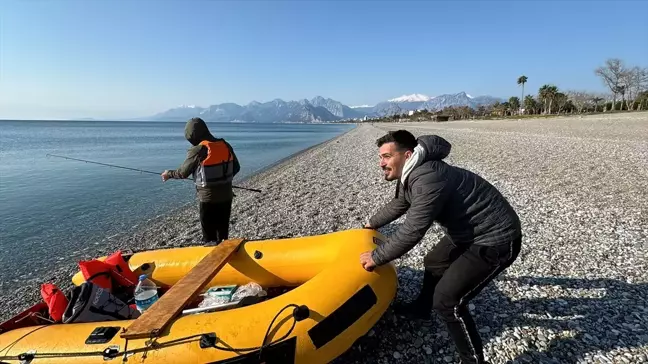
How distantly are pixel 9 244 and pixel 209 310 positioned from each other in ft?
27.1

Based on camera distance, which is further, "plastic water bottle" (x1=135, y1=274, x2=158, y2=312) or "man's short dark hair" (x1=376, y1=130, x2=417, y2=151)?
"plastic water bottle" (x1=135, y1=274, x2=158, y2=312)

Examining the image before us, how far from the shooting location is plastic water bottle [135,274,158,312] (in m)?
3.77

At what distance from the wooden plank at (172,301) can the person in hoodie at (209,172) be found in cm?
156

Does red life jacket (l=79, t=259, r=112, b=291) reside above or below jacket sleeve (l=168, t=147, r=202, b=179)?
below

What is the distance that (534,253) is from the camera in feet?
18.4

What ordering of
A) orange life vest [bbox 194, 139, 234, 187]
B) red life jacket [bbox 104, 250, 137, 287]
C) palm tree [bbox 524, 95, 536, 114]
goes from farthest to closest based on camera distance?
palm tree [bbox 524, 95, 536, 114]
orange life vest [bbox 194, 139, 234, 187]
red life jacket [bbox 104, 250, 137, 287]

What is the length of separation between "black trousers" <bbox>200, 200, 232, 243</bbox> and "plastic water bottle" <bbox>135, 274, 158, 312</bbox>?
1451 millimetres

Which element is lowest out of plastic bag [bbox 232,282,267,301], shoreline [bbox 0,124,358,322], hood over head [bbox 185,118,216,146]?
shoreline [bbox 0,124,358,322]

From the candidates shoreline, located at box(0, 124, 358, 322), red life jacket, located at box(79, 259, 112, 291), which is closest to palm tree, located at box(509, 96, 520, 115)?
shoreline, located at box(0, 124, 358, 322)

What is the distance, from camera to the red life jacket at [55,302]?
11.0 ft

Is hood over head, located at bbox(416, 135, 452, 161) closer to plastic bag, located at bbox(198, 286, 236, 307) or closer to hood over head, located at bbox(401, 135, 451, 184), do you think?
hood over head, located at bbox(401, 135, 451, 184)

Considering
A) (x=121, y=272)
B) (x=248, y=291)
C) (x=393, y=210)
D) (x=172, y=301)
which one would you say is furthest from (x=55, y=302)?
(x=393, y=210)

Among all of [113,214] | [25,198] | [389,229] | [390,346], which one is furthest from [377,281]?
[25,198]

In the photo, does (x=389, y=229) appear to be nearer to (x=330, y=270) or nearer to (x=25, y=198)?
(x=330, y=270)
